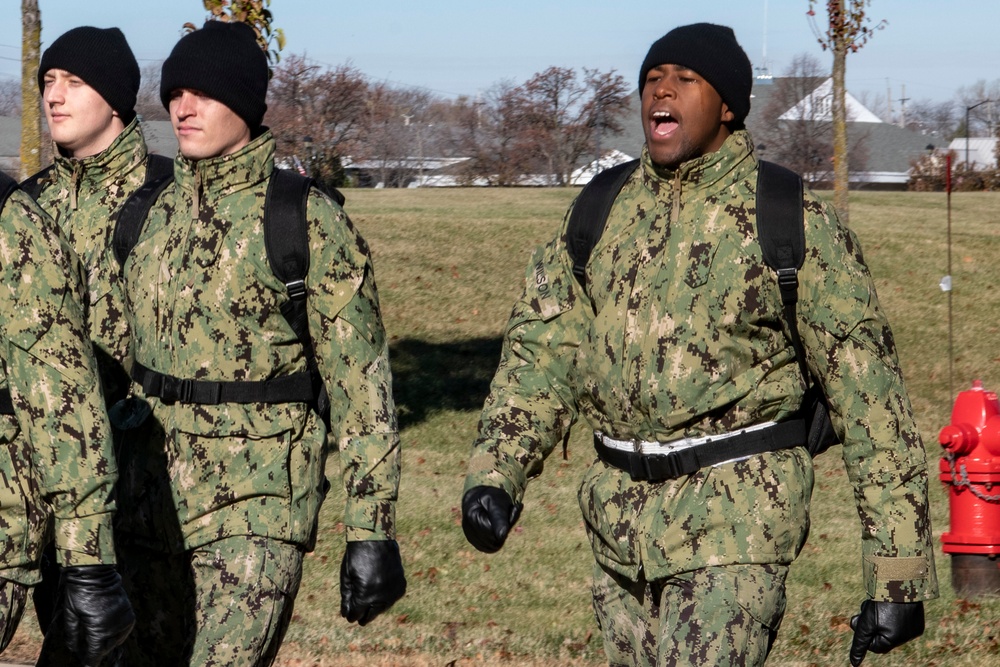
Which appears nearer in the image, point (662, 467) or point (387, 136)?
point (662, 467)

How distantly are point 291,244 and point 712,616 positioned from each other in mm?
1601

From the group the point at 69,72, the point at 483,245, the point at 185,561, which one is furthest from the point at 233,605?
the point at 483,245

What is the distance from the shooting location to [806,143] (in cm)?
4944

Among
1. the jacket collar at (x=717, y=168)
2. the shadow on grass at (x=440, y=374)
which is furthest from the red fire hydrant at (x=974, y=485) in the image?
the shadow on grass at (x=440, y=374)

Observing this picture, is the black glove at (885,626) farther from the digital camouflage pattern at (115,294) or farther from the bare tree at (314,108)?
the bare tree at (314,108)

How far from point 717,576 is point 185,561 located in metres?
1.59

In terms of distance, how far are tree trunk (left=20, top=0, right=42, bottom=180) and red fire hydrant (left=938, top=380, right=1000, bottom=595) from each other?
675cm

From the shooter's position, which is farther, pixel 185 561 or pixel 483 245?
pixel 483 245

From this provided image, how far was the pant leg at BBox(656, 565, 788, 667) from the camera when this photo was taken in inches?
144

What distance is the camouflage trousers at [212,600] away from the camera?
415cm

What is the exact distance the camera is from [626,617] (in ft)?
13.2

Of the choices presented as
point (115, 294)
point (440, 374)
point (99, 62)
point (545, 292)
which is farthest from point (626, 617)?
point (440, 374)

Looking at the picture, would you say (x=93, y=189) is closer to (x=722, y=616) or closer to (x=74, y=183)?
(x=74, y=183)

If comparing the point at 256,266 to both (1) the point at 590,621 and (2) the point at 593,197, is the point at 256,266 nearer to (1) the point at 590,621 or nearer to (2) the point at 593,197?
(2) the point at 593,197
